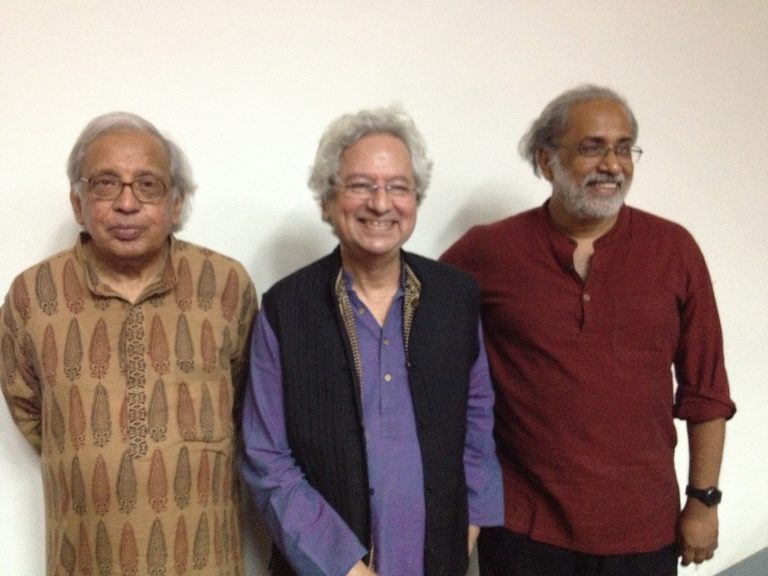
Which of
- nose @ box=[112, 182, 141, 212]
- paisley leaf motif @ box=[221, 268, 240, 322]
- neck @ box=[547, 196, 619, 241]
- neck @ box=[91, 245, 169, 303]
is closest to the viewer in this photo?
nose @ box=[112, 182, 141, 212]

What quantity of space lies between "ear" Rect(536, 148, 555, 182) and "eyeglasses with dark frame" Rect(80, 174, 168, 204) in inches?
38.0

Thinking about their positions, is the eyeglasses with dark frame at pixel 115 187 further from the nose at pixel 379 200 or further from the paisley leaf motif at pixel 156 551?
the paisley leaf motif at pixel 156 551

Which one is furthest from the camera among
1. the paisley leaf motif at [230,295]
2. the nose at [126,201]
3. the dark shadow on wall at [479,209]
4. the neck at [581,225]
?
the dark shadow on wall at [479,209]

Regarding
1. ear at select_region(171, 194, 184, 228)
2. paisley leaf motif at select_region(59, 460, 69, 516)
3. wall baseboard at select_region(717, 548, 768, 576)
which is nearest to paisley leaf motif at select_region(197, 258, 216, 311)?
ear at select_region(171, 194, 184, 228)

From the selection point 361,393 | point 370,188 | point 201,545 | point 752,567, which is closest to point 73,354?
point 201,545

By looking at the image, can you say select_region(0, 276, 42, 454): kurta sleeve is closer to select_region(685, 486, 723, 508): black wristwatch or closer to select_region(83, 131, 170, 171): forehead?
select_region(83, 131, 170, 171): forehead

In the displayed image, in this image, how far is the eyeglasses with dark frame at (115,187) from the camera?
50.3 inches

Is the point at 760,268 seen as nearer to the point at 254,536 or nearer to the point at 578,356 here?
the point at 578,356

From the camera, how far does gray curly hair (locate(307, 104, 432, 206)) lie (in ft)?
4.44

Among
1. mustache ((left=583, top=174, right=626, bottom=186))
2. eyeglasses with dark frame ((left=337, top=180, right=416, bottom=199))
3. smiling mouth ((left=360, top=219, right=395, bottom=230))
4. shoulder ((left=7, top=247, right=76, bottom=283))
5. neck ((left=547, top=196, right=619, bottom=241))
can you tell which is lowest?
shoulder ((left=7, top=247, right=76, bottom=283))

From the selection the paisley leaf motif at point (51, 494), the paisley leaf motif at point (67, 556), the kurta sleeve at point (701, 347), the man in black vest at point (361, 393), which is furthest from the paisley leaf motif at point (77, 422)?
the kurta sleeve at point (701, 347)

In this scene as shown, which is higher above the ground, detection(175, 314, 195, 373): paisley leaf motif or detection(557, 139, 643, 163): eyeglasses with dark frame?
detection(557, 139, 643, 163): eyeglasses with dark frame

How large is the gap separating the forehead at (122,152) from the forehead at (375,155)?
388 mm

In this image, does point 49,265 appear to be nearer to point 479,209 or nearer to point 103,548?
point 103,548
